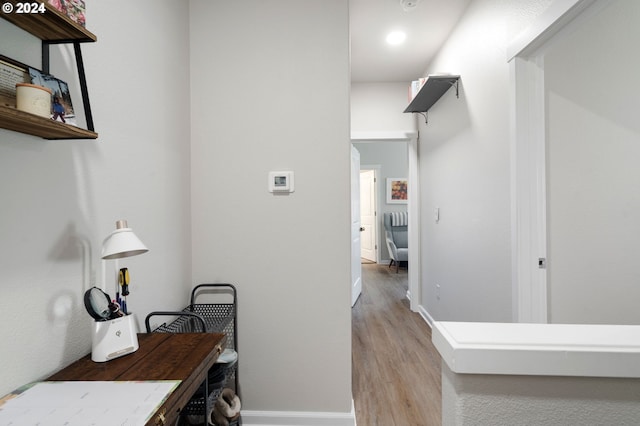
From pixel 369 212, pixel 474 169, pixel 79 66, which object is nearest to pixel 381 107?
pixel 474 169

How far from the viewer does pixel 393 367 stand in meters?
2.36

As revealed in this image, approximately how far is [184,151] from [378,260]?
5953mm

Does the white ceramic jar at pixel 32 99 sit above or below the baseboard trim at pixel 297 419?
above

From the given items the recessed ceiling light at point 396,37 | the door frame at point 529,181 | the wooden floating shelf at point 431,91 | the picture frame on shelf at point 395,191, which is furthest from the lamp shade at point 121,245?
the picture frame on shelf at point 395,191

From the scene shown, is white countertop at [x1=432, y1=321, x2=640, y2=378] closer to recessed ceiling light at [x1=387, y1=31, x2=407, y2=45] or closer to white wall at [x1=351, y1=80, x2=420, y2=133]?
recessed ceiling light at [x1=387, y1=31, x2=407, y2=45]

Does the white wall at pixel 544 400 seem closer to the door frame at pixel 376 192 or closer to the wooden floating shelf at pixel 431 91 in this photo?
the wooden floating shelf at pixel 431 91

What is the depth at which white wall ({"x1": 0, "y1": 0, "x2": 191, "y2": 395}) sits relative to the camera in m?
0.79

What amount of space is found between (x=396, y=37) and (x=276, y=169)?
6.39ft

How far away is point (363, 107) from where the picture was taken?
11.8 ft

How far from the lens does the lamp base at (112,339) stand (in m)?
0.90

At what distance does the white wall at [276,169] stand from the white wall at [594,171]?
1.23m

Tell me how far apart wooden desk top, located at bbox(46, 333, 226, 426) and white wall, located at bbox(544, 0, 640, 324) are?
6.12 feet

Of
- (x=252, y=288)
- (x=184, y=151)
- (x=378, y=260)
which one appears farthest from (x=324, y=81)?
(x=378, y=260)

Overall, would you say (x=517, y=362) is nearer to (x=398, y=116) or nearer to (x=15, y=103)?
(x=15, y=103)
